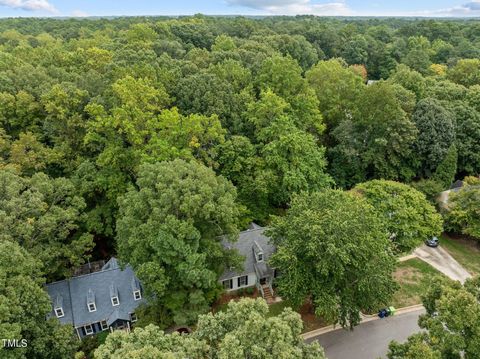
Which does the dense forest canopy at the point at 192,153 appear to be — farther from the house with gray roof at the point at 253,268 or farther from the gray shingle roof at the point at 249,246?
the house with gray roof at the point at 253,268

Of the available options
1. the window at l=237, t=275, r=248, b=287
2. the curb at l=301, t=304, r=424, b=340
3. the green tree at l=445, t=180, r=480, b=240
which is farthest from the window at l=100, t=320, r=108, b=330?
the green tree at l=445, t=180, r=480, b=240

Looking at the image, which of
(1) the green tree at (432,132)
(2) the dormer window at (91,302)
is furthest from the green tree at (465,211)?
(2) the dormer window at (91,302)

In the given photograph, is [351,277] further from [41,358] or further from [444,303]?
[41,358]

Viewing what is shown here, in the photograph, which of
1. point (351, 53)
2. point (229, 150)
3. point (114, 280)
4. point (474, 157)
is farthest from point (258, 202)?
point (351, 53)

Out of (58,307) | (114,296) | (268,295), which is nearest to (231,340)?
(114,296)

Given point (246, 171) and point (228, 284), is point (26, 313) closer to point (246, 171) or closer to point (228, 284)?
point (228, 284)

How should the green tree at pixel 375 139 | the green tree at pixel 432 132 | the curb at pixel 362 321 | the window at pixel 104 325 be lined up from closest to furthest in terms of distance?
the curb at pixel 362 321 < the window at pixel 104 325 < the green tree at pixel 375 139 < the green tree at pixel 432 132
